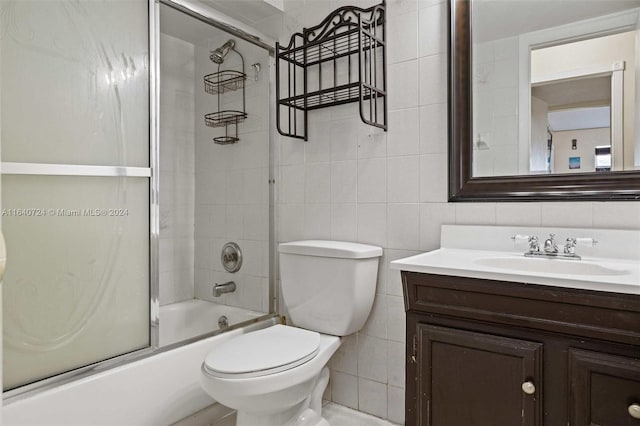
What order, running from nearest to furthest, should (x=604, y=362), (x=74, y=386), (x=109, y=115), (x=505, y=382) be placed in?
1. (x=604, y=362)
2. (x=505, y=382)
3. (x=74, y=386)
4. (x=109, y=115)

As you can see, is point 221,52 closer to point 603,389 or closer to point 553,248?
point 553,248

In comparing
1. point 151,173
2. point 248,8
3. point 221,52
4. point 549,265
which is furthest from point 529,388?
point 248,8

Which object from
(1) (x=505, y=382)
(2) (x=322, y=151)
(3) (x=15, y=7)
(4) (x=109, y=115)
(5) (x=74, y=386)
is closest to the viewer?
(1) (x=505, y=382)

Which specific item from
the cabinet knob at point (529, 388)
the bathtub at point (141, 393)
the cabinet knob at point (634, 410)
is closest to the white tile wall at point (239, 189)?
the bathtub at point (141, 393)

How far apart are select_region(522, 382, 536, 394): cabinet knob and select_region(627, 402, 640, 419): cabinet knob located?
0.66 feet

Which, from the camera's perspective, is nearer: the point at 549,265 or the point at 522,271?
the point at 522,271

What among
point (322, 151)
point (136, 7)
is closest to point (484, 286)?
point (322, 151)

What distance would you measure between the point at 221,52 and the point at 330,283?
1.27 metres

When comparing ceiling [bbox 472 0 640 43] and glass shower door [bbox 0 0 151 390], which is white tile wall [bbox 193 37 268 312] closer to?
glass shower door [bbox 0 0 151 390]

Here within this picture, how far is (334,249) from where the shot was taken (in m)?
1.78

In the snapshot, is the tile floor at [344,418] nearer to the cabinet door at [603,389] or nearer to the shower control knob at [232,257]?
the shower control knob at [232,257]

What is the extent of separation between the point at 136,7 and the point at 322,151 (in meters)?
0.98

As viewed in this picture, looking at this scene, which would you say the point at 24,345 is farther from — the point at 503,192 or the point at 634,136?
the point at 634,136

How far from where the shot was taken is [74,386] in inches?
55.3
